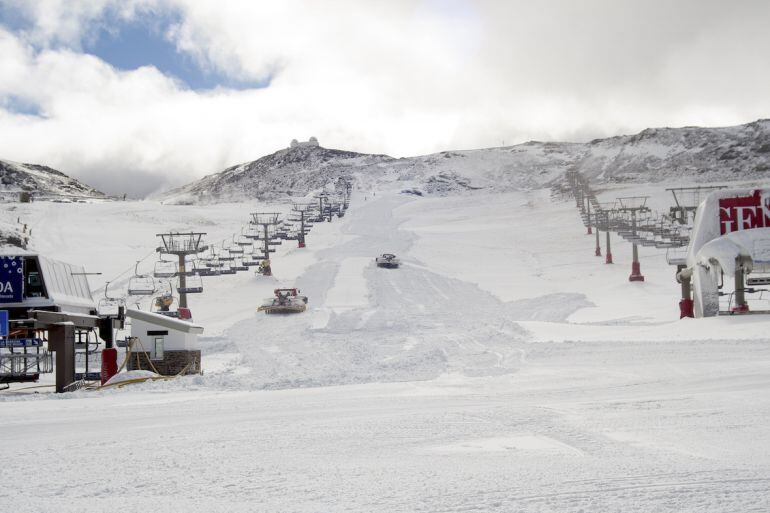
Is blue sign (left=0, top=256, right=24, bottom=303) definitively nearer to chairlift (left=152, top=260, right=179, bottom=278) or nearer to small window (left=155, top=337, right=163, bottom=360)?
small window (left=155, top=337, right=163, bottom=360)

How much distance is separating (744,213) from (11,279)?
21.2 m

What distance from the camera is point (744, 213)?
73.0 ft

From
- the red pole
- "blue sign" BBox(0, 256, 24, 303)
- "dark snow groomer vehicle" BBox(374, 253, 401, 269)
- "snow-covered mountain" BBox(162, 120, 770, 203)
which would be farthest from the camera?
"snow-covered mountain" BBox(162, 120, 770, 203)

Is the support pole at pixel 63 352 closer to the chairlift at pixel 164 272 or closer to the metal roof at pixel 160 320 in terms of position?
the metal roof at pixel 160 320

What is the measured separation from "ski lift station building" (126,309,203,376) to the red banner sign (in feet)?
51.4

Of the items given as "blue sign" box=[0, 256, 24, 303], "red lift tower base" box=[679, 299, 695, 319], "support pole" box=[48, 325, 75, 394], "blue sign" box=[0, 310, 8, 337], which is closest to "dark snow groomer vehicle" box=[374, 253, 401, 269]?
"red lift tower base" box=[679, 299, 695, 319]

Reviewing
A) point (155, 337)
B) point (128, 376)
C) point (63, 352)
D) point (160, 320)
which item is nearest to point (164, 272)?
point (155, 337)

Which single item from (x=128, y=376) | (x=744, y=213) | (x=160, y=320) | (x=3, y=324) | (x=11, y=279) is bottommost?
(x=128, y=376)

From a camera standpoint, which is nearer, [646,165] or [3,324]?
[3,324]

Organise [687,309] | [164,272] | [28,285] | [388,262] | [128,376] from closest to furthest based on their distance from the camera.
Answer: [128,376] → [28,285] → [687,309] → [164,272] → [388,262]

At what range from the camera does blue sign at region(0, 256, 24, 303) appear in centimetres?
2148

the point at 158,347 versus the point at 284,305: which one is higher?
the point at 284,305

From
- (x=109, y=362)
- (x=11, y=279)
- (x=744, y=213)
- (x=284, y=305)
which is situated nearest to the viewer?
(x=109, y=362)

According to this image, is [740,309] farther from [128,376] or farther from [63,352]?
[63,352]
